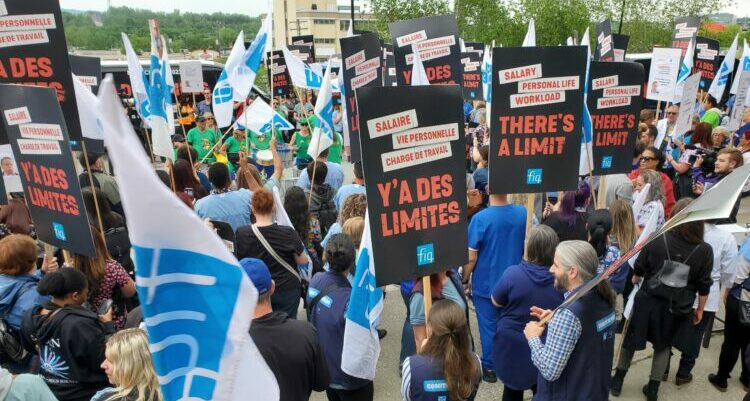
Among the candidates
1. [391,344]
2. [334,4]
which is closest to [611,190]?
[391,344]


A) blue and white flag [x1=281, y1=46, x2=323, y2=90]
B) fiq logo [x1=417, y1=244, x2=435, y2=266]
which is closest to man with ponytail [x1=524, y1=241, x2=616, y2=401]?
fiq logo [x1=417, y1=244, x2=435, y2=266]

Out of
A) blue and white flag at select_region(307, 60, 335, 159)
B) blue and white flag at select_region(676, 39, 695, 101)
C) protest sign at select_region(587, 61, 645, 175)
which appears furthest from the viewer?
blue and white flag at select_region(676, 39, 695, 101)

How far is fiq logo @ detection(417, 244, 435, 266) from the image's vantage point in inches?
135

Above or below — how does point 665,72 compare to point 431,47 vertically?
below

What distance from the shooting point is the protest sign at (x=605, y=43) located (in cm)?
927

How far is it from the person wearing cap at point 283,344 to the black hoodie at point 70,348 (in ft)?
3.64

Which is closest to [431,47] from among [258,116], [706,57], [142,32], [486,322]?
[258,116]

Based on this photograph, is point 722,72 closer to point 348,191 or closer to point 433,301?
point 348,191

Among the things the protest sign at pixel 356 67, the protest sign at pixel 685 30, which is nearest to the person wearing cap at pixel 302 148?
the protest sign at pixel 356 67

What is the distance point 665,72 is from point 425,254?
875 centimetres

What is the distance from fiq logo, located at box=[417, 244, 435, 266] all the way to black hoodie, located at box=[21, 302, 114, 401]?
6.60 ft

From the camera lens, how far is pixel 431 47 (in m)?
7.65

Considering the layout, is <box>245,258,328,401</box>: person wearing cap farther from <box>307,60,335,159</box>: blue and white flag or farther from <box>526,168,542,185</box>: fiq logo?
<box>307,60,335,159</box>: blue and white flag

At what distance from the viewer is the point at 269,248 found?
4746 mm
